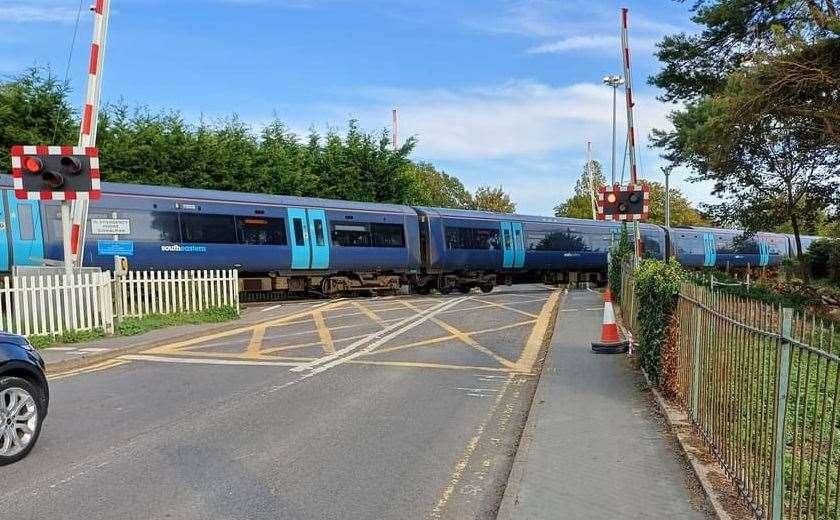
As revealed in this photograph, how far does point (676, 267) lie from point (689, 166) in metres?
17.4

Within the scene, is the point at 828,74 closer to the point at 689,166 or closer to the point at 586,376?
the point at 586,376

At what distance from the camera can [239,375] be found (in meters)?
8.97

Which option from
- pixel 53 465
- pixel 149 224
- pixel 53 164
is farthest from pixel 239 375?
pixel 149 224

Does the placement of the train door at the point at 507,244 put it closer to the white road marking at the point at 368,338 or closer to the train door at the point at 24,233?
the white road marking at the point at 368,338

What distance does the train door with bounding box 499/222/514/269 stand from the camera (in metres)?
27.3

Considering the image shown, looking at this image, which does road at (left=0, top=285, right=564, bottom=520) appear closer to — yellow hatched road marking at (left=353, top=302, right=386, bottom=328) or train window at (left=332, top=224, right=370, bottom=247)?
yellow hatched road marking at (left=353, top=302, right=386, bottom=328)

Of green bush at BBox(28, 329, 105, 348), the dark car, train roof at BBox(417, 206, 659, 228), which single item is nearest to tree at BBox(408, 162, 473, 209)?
train roof at BBox(417, 206, 659, 228)

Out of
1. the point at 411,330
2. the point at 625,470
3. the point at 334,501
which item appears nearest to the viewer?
the point at 334,501

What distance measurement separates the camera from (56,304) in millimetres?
11734

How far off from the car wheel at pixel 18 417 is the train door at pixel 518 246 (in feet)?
76.9

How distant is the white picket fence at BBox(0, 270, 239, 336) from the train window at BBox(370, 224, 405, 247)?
27.3ft

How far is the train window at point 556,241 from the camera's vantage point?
28.9m

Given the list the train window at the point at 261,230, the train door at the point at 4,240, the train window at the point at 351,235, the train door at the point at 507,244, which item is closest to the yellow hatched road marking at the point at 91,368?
the train door at the point at 4,240

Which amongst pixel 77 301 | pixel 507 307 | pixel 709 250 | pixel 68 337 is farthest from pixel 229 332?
pixel 709 250
